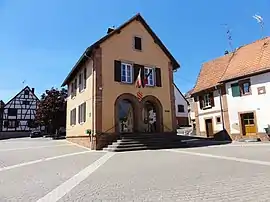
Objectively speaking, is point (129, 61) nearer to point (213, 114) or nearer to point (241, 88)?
point (241, 88)

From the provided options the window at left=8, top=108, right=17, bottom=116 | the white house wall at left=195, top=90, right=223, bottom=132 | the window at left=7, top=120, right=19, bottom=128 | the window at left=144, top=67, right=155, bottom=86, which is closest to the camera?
the window at left=144, top=67, right=155, bottom=86

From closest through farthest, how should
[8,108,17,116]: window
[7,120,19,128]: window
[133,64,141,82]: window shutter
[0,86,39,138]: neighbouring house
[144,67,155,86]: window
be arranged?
[133,64,141,82]: window shutter
[144,67,155,86]: window
[0,86,39,138]: neighbouring house
[8,108,17,116]: window
[7,120,19,128]: window

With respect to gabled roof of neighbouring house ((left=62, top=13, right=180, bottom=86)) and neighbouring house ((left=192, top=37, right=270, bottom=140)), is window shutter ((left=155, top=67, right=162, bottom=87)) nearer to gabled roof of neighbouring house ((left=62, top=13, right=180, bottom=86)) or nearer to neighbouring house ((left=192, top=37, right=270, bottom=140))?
gabled roof of neighbouring house ((left=62, top=13, right=180, bottom=86))

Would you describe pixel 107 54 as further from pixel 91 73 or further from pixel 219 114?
pixel 219 114

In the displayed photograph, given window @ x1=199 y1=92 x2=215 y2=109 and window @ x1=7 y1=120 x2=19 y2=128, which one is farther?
window @ x1=7 y1=120 x2=19 y2=128

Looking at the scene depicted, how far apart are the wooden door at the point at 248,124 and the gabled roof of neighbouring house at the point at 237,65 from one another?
3.40 meters

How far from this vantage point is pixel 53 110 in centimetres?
3625

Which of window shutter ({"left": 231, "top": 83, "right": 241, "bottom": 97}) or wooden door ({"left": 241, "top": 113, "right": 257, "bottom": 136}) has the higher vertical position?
window shutter ({"left": 231, "top": 83, "right": 241, "bottom": 97})

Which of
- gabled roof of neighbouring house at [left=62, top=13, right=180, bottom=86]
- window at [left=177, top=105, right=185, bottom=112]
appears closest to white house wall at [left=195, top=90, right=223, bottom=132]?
gabled roof of neighbouring house at [left=62, top=13, right=180, bottom=86]

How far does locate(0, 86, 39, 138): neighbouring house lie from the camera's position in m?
49.9

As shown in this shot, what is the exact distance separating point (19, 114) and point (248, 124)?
45.0 meters

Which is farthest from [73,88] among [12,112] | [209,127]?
[12,112]

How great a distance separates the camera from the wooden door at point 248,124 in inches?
798

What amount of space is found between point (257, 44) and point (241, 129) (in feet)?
27.2
